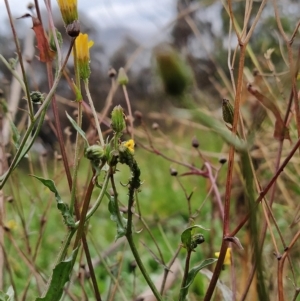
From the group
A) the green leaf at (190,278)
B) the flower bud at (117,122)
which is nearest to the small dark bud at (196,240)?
the green leaf at (190,278)

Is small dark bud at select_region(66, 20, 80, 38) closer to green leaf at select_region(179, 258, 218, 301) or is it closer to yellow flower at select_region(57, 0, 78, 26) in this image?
yellow flower at select_region(57, 0, 78, 26)

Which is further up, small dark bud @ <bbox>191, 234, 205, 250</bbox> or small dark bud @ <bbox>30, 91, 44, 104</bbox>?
small dark bud @ <bbox>30, 91, 44, 104</bbox>

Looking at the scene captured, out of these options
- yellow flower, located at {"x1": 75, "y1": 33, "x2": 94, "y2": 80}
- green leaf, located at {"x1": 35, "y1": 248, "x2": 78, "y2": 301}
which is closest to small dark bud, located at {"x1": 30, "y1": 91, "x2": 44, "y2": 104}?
yellow flower, located at {"x1": 75, "y1": 33, "x2": 94, "y2": 80}

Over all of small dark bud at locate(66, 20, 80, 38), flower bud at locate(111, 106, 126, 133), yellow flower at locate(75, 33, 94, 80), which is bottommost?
flower bud at locate(111, 106, 126, 133)

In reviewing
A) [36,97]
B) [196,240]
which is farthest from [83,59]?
[196,240]

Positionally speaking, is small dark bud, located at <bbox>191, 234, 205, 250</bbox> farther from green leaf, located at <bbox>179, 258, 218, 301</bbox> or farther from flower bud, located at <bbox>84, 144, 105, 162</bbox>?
flower bud, located at <bbox>84, 144, 105, 162</bbox>

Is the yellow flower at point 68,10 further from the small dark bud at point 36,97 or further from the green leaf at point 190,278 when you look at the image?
the green leaf at point 190,278
